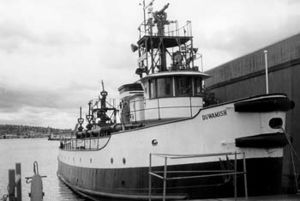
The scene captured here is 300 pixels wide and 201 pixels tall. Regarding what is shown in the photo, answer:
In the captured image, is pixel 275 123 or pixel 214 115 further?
pixel 214 115

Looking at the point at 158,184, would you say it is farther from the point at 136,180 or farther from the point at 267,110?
the point at 267,110

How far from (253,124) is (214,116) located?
1141 millimetres

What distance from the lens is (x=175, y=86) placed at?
15.4m

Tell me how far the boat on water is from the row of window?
0.04 metres

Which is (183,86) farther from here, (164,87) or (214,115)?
(214,115)

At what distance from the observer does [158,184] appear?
523 inches

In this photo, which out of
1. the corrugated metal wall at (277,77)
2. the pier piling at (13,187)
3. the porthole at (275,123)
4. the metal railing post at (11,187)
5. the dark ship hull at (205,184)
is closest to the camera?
the porthole at (275,123)

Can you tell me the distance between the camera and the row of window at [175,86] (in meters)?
Result: 15.4

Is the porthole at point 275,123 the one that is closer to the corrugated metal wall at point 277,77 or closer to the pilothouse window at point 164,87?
the corrugated metal wall at point 277,77

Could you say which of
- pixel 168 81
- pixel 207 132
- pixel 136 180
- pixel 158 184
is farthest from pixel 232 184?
pixel 168 81

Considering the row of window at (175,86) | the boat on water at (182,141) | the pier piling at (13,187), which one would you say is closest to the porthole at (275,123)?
the boat on water at (182,141)

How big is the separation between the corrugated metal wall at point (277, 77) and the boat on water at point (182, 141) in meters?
2.47

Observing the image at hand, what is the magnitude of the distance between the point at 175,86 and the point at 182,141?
10.7 feet

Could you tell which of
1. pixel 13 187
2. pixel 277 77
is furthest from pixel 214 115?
pixel 13 187
